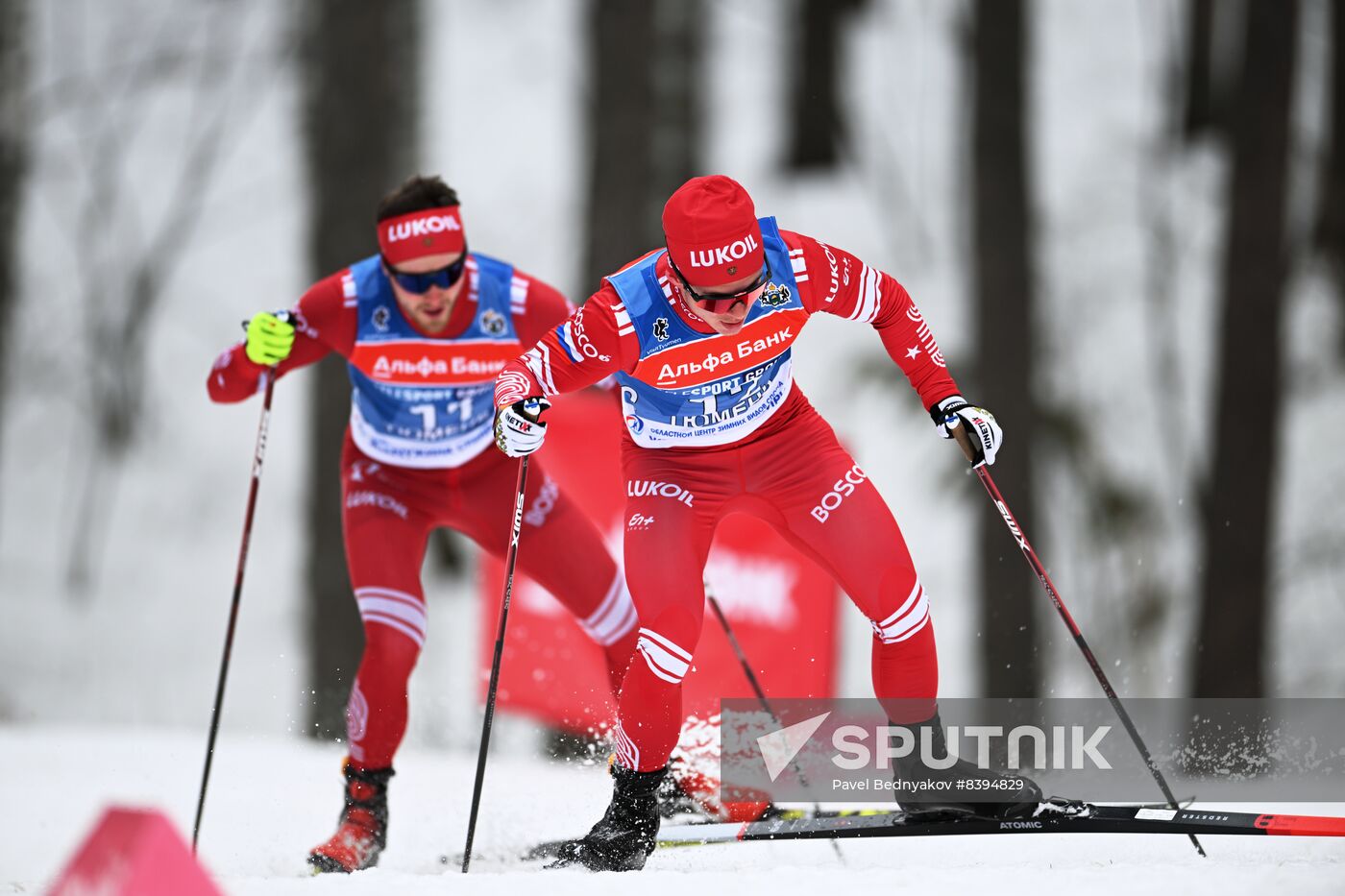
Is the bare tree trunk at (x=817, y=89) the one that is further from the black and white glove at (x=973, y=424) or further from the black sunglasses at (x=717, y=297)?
the black sunglasses at (x=717, y=297)

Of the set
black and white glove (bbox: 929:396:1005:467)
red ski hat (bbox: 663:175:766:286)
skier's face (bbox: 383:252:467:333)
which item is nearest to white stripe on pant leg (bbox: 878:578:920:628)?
black and white glove (bbox: 929:396:1005:467)

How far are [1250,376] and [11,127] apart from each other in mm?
11116

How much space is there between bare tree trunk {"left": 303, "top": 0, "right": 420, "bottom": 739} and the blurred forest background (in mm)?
22

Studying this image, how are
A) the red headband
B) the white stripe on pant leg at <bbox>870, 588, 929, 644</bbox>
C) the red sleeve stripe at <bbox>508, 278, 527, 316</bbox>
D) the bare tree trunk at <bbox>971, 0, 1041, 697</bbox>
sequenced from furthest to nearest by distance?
the bare tree trunk at <bbox>971, 0, 1041, 697</bbox> < the red sleeve stripe at <bbox>508, 278, 527, 316</bbox> < the red headband < the white stripe on pant leg at <bbox>870, 588, 929, 644</bbox>

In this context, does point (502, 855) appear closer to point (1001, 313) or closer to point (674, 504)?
point (674, 504)

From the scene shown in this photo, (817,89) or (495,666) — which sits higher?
Result: (817,89)

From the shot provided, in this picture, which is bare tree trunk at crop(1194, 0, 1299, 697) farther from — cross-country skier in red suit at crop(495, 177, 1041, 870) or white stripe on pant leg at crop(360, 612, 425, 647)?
white stripe on pant leg at crop(360, 612, 425, 647)

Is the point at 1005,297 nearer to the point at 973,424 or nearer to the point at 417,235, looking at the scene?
the point at 973,424

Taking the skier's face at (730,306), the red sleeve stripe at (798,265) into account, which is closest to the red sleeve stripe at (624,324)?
the skier's face at (730,306)

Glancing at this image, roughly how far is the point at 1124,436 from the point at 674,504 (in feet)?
30.9

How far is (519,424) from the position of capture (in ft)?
14.1

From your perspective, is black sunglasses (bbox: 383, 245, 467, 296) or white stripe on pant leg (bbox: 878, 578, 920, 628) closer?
white stripe on pant leg (bbox: 878, 578, 920, 628)

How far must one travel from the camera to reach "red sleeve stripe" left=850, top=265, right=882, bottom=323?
176 inches

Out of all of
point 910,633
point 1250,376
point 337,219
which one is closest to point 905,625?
point 910,633
